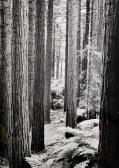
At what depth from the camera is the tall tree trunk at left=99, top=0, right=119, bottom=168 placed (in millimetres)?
1166

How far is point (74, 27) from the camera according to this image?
31.5 feet

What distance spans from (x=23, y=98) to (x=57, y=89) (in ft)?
54.1

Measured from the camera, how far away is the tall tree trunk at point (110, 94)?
1.17 metres

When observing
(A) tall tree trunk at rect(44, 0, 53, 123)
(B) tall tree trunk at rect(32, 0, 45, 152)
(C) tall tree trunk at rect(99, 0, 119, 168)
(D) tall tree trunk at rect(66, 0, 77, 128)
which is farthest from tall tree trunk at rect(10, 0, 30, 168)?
(A) tall tree trunk at rect(44, 0, 53, 123)

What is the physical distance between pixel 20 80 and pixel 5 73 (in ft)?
8.09

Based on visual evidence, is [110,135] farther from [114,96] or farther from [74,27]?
[74,27]

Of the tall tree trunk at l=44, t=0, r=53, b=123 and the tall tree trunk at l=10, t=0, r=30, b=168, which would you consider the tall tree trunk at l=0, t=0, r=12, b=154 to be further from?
the tall tree trunk at l=44, t=0, r=53, b=123

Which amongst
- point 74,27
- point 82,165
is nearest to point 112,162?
point 82,165

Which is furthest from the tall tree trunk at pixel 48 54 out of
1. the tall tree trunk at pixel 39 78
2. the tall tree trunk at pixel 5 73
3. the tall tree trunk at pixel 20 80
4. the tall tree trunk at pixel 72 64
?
the tall tree trunk at pixel 20 80

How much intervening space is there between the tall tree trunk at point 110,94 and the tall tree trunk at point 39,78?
7.40 m

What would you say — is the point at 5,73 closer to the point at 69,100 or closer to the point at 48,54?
the point at 69,100

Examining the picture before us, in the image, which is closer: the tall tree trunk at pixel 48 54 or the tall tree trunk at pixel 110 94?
the tall tree trunk at pixel 110 94

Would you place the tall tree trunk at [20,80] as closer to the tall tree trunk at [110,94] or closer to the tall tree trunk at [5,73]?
the tall tree trunk at [5,73]

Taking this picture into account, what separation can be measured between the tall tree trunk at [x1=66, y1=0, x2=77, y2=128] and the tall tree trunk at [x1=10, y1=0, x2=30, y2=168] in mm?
3500
